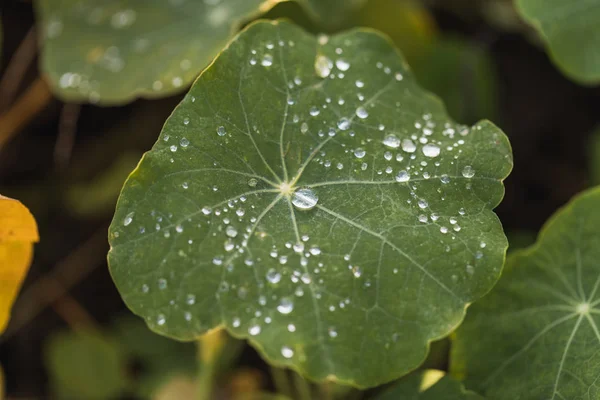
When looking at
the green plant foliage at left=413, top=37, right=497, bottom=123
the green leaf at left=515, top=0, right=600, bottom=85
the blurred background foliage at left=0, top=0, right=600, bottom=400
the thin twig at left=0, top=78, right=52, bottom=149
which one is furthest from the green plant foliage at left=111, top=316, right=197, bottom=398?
the green leaf at left=515, top=0, right=600, bottom=85

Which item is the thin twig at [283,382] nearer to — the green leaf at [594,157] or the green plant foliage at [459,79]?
the green plant foliage at [459,79]

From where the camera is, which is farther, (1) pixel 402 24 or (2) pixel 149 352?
(2) pixel 149 352

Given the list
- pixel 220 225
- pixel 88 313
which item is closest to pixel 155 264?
pixel 220 225

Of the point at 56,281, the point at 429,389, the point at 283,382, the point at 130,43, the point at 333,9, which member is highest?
the point at 333,9

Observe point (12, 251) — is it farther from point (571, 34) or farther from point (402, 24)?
point (571, 34)

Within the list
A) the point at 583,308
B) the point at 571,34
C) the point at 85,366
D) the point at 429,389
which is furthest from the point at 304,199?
the point at 85,366

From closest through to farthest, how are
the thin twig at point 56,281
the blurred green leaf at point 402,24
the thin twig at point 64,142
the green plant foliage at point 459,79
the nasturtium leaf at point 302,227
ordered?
the nasturtium leaf at point 302,227 → the blurred green leaf at point 402,24 → the green plant foliage at point 459,79 → the thin twig at point 56,281 → the thin twig at point 64,142

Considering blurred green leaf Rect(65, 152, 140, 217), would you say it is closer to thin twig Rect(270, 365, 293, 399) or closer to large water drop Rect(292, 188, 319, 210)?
thin twig Rect(270, 365, 293, 399)

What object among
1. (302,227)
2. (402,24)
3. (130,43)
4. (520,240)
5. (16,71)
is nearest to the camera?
(302,227)

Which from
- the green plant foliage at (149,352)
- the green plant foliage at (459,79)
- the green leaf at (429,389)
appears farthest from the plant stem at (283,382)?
the green plant foliage at (459,79)
